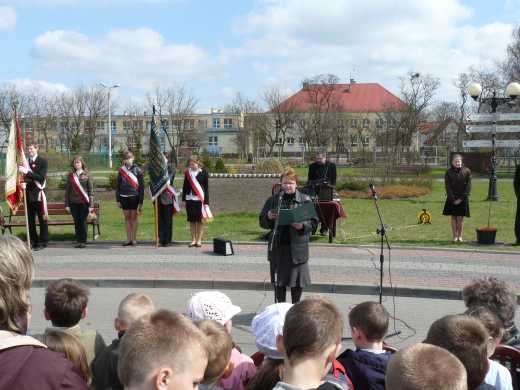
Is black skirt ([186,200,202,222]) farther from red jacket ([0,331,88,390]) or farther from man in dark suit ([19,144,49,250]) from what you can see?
red jacket ([0,331,88,390])

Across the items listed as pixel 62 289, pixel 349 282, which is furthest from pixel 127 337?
pixel 349 282

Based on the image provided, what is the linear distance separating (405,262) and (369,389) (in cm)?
889

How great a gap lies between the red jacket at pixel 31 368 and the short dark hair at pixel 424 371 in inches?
43.6

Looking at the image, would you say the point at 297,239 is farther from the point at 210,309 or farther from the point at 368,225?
the point at 368,225

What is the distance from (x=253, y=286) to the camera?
10.6m

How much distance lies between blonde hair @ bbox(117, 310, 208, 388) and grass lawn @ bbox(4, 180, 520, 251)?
1282 centimetres

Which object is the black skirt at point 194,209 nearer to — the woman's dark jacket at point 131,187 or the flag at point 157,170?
the flag at point 157,170

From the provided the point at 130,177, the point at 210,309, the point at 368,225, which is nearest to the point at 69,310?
the point at 210,309

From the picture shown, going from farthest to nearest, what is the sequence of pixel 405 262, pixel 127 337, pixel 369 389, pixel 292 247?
pixel 405 262 < pixel 292 247 < pixel 369 389 < pixel 127 337

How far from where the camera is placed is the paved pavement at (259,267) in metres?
10.6

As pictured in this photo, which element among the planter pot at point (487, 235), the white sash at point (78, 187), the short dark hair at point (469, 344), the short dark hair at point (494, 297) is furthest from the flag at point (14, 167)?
the short dark hair at point (469, 344)

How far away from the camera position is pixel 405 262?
1239 cm

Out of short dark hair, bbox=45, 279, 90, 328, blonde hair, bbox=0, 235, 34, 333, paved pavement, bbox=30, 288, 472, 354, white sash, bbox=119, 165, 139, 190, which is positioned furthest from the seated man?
white sash, bbox=119, 165, 139, 190

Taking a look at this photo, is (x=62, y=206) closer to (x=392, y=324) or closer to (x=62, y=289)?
(x=392, y=324)
